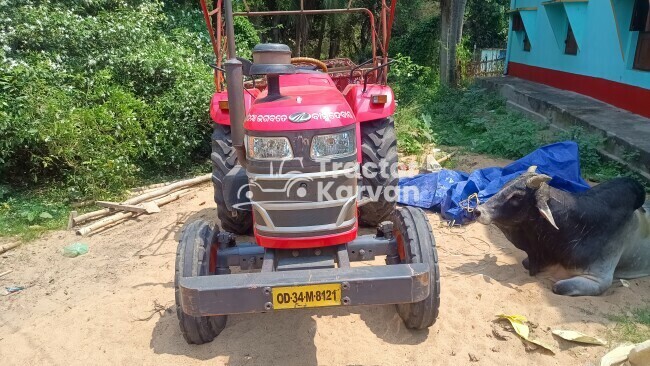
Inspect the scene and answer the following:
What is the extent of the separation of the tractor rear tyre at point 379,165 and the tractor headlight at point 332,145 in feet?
4.35

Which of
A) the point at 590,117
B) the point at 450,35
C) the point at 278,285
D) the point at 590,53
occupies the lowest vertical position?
the point at 590,117

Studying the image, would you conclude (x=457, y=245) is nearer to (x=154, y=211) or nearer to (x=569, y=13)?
(x=154, y=211)

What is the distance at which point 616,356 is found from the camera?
9.86ft

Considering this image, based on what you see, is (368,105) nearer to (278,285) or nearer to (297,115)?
(297,115)

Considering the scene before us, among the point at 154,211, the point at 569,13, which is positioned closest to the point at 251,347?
the point at 154,211

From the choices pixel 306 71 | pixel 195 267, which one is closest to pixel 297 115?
pixel 195 267

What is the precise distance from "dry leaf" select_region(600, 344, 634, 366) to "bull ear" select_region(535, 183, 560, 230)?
1.06 metres

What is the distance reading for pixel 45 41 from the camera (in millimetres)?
7195

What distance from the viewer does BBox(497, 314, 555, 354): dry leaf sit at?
3.21m

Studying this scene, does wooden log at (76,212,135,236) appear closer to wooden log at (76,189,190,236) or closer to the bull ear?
wooden log at (76,189,190,236)

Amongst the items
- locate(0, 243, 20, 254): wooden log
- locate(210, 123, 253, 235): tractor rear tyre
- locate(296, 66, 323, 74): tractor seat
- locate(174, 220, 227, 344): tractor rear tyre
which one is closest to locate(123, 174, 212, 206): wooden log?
locate(0, 243, 20, 254): wooden log

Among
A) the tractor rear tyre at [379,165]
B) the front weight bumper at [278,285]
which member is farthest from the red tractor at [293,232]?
the tractor rear tyre at [379,165]

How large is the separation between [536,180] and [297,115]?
2.20 metres

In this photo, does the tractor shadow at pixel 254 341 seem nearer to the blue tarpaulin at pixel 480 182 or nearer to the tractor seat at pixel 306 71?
the tractor seat at pixel 306 71
